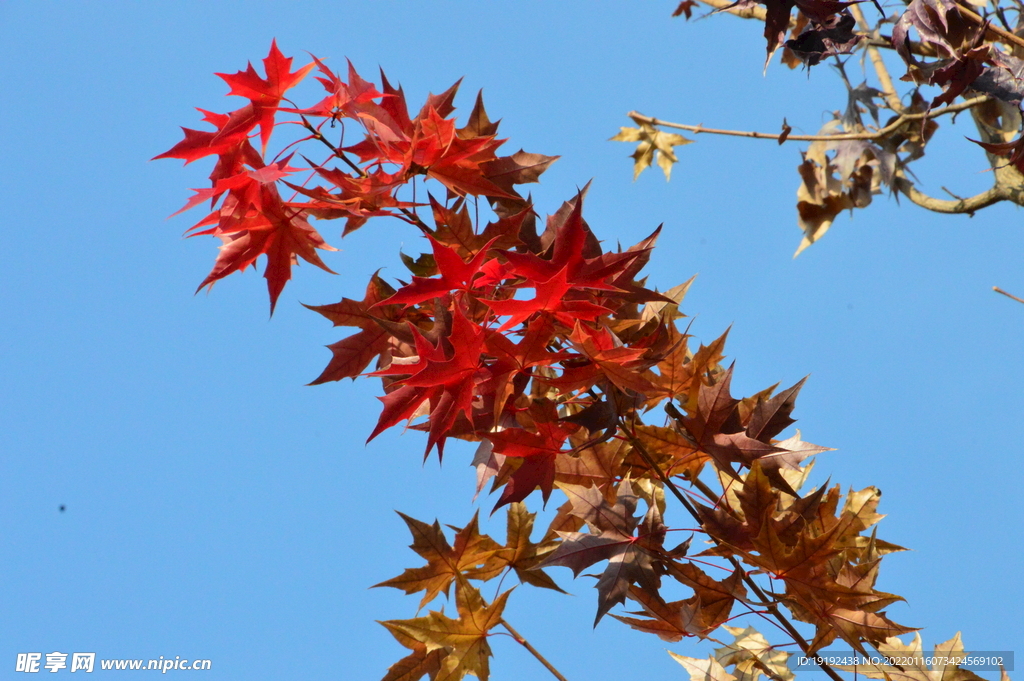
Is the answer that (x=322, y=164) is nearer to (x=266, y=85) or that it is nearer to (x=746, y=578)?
(x=266, y=85)

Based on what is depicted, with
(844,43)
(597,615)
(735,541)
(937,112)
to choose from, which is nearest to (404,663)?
(597,615)

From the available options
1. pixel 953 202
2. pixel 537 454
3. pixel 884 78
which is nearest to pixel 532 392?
pixel 537 454

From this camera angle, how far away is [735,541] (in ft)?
4.14

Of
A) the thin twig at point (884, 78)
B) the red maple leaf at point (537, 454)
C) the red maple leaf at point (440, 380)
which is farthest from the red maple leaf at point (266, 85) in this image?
the thin twig at point (884, 78)

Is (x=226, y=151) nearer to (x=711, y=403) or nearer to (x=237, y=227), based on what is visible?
(x=237, y=227)

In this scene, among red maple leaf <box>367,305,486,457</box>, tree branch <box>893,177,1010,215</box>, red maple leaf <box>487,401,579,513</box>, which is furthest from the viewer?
tree branch <box>893,177,1010,215</box>

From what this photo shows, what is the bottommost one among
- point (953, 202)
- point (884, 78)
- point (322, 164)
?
point (322, 164)

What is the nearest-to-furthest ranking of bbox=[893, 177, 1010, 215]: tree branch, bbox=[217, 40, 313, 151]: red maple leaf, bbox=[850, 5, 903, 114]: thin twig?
bbox=[217, 40, 313, 151]: red maple leaf < bbox=[893, 177, 1010, 215]: tree branch < bbox=[850, 5, 903, 114]: thin twig

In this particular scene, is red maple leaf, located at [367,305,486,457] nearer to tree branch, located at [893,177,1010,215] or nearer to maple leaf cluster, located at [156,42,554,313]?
maple leaf cluster, located at [156,42,554,313]

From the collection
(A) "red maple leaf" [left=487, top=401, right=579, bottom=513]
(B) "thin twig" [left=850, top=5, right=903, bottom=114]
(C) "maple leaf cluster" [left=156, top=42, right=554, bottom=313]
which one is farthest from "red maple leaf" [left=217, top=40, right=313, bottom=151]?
(B) "thin twig" [left=850, top=5, right=903, bottom=114]

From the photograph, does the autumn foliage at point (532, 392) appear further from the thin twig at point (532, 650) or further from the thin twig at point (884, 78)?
the thin twig at point (884, 78)

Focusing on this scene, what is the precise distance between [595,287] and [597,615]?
0.53 m

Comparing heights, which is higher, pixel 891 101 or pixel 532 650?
pixel 891 101

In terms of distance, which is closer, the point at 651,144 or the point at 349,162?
the point at 349,162
